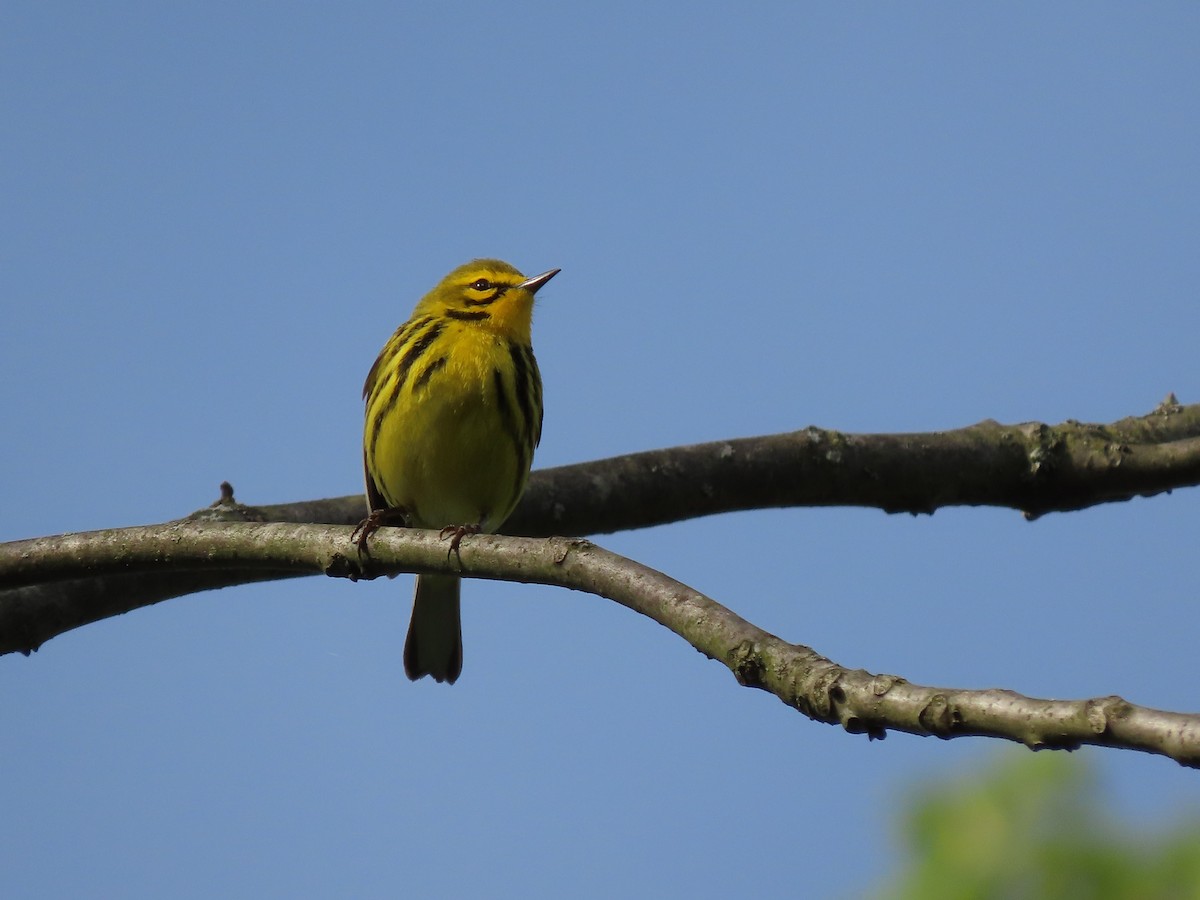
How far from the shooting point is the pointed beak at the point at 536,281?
573 cm

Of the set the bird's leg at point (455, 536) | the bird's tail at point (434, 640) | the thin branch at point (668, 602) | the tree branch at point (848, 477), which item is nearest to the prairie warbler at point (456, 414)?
the tree branch at point (848, 477)

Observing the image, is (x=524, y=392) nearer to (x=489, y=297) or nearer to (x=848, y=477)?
(x=489, y=297)

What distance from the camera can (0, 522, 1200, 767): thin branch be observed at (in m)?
1.83

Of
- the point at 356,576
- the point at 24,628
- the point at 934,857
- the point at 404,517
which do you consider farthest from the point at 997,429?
the point at 24,628

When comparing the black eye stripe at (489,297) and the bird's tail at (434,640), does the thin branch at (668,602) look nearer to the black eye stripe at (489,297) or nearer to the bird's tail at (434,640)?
the black eye stripe at (489,297)

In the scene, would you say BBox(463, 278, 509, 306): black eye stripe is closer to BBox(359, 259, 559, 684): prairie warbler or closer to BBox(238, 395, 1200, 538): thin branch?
BBox(359, 259, 559, 684): prairie warbler

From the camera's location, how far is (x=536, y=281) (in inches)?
226

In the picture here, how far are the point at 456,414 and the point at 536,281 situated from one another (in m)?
0.97

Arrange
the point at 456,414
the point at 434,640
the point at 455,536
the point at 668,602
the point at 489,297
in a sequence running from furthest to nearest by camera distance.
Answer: the point at 434,640 < the point at 489,297 < the point at 456,414 < the point at 455,536 < the point at 668,602

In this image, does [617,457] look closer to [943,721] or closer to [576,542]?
[576,542]

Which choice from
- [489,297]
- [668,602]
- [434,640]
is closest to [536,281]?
[489,297]

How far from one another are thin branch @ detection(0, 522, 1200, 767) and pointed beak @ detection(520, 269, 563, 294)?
253 centimetres

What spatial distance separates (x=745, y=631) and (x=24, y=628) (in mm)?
2507

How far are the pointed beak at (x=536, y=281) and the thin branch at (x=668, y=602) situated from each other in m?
2.53
